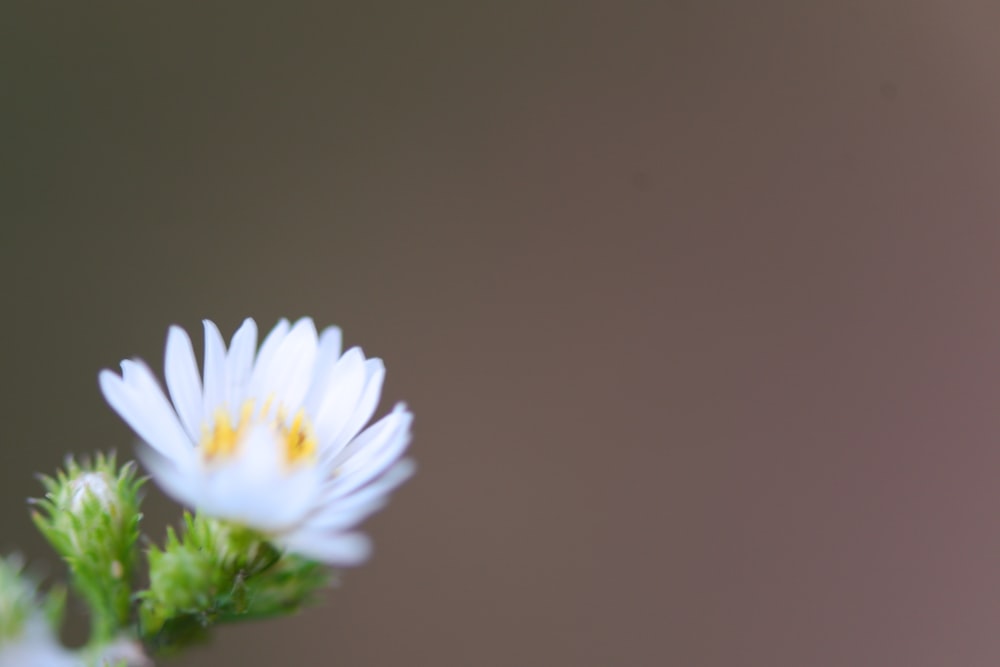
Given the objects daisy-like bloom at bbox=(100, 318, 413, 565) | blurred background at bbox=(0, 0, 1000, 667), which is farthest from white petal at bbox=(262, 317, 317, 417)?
blurred background at bbox=(0, 0, 1000, 667)

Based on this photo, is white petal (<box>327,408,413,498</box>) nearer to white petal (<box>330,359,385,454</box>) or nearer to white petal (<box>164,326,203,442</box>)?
white petal (<box>330,359,385,454</box>)

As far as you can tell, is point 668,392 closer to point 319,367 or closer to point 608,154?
point 608,154

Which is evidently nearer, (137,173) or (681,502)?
(137,173)

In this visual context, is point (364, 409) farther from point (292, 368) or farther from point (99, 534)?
point (99, 534)

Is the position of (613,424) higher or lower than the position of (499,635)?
higher

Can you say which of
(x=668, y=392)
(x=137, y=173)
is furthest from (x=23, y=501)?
(x=668, y=392)

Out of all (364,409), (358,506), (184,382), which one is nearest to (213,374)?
(184,382)

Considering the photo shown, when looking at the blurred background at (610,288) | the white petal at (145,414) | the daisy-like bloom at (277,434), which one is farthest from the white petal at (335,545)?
the blurred background at (610,288)
